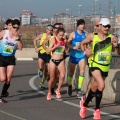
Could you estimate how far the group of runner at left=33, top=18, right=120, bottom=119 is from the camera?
829 centimetres

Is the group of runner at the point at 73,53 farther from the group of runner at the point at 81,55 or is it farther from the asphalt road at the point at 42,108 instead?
the asphalt road at the point at 42,108

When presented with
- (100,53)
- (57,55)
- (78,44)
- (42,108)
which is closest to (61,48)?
(57,55)

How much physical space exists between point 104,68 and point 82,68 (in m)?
2.78

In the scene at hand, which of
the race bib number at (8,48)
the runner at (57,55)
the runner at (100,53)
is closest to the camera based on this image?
the runner at (100,53)

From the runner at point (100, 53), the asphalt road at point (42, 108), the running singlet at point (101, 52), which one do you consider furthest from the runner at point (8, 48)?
the running singlet at point (101, 52)

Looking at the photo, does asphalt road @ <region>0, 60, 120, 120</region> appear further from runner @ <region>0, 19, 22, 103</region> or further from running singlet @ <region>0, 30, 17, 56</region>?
running singlet @ <region>0, 30, 17, 56</region>

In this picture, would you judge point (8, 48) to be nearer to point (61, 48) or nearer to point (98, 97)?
point (61, 48)

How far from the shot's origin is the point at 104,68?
8.36 metres

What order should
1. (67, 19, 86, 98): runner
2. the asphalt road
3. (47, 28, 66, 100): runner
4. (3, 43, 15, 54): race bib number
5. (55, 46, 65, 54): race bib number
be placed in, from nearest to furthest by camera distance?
the asphalt road, (3, 43, 15, 54): race bib number, (47, 28, 66, 100): runner, (55, 46, 65, 54): race bib number, (67, 19, 86, 98): runner

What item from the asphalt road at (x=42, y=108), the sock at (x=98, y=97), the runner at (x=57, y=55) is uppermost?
the runner at (x=57, y=55)

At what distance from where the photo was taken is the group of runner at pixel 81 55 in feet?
27.2

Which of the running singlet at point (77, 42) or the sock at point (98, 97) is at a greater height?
the running singlet at point (77, 42)

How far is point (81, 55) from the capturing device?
36.8ft

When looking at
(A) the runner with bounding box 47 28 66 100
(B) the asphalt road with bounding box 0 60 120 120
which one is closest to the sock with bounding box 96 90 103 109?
(B) the asphalt road with bounding box 0 60 120 120
